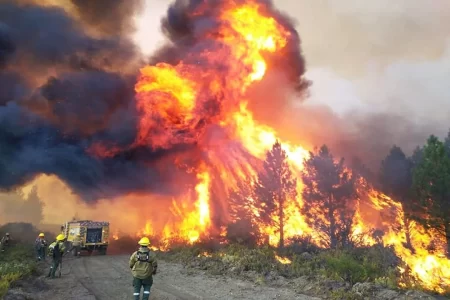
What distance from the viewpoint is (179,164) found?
44469 millimetres

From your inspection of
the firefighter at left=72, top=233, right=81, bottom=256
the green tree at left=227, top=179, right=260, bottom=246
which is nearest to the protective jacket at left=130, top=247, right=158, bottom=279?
the green tree at left=227, top=179, right=260, bottom=246

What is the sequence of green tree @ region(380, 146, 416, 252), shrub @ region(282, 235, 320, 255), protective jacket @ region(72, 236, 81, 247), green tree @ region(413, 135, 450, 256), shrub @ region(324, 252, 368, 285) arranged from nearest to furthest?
shrub @ region(324, 252, 368, 285)
green tree @ region(413, 135, 450, 256)
shrub @ region(282, 235, 320, 255)
protective jacket @ region(72, 236, 81, 247)
green tree @ region(380, 146, 416, 252)

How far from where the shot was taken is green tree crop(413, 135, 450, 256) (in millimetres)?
24766

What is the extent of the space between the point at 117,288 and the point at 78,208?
6614 centimetres

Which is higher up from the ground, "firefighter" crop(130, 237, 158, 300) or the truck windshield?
the truck windshield

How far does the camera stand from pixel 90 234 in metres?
35.1

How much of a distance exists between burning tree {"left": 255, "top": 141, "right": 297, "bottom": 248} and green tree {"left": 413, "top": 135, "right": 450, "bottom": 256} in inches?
431

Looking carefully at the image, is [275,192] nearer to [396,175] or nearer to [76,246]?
[396,175]

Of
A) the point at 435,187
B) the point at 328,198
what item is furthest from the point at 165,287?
the point at 435,187

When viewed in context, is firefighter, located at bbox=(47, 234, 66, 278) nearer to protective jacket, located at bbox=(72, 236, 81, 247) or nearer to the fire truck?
protective jacket, located at bbox=(72, 236, 81, 247)

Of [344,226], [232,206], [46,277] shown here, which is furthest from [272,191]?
[46,277]

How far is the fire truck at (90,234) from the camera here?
3462 cm

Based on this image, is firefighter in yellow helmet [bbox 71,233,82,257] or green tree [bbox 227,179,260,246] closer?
green tree [bbox 227,179,260,246]

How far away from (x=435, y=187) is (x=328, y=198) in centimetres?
951
